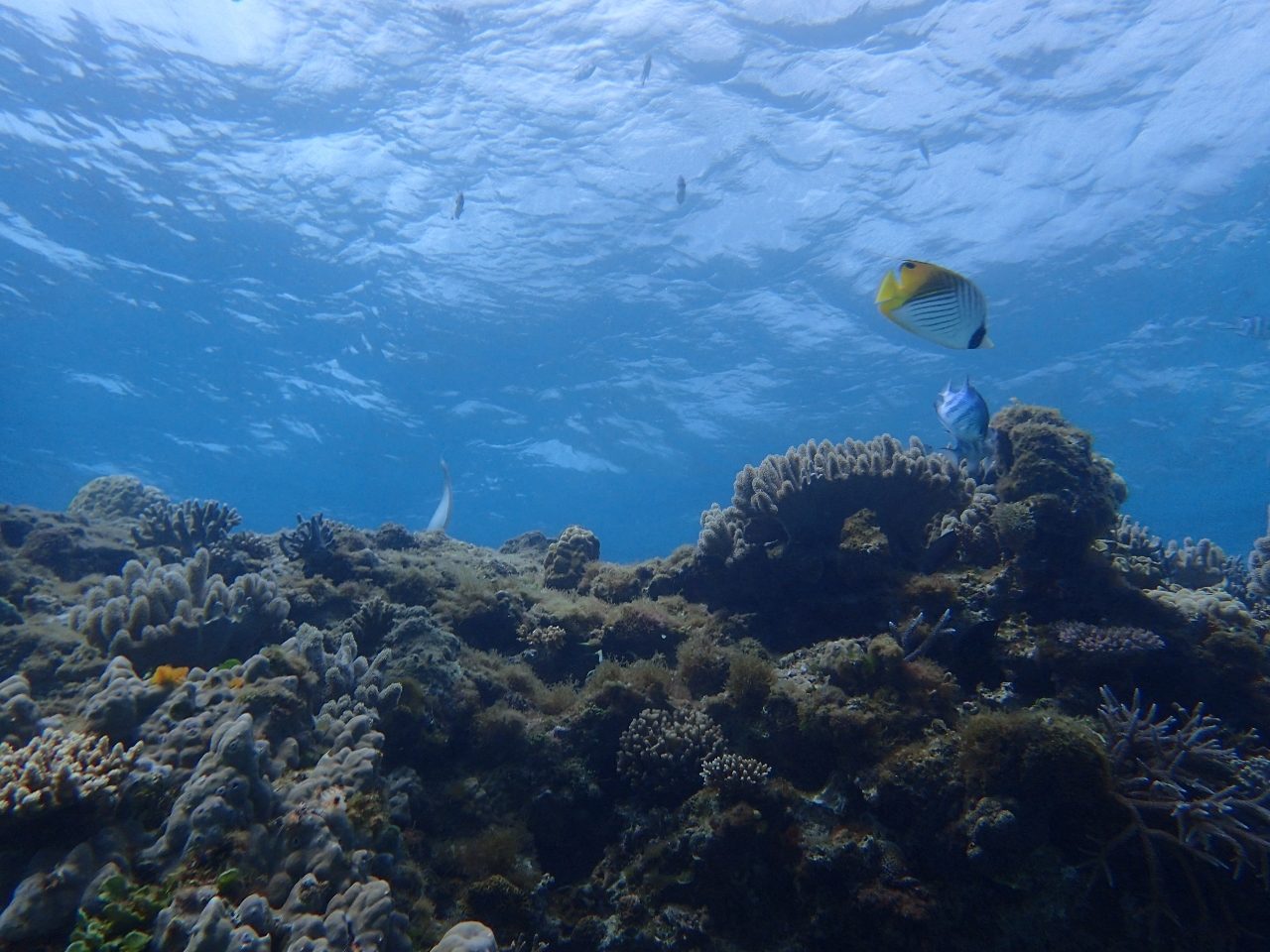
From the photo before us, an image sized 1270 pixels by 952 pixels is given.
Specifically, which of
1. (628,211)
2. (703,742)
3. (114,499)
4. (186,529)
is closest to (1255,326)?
(628,211)

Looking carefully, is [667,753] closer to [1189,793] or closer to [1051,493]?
[1189,793]

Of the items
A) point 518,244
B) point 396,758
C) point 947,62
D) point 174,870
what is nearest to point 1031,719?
point 396,758

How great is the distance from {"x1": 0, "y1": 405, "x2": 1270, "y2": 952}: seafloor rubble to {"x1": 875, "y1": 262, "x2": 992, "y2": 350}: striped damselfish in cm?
240

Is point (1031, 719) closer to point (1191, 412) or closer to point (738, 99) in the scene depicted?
point (738, 99)

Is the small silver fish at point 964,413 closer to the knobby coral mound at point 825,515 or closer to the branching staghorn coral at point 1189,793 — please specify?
the knobby coral mound at point 825,515

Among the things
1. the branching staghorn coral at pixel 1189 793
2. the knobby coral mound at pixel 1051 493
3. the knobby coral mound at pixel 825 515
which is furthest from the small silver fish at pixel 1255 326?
the branching staghorn coral at pixel 1189 793

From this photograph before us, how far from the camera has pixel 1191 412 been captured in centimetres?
2961

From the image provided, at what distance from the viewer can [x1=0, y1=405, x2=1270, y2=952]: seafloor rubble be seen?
131 inches

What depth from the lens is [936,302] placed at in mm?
3988

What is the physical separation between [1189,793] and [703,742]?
10.2ft

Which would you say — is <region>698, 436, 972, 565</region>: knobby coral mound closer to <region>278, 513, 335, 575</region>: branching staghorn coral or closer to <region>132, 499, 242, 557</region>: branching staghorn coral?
<region>278, 513, 335, 575</region>: branching staghorn coral

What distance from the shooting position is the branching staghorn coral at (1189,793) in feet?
11.7

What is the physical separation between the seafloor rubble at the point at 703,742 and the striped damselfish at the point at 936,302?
240cm

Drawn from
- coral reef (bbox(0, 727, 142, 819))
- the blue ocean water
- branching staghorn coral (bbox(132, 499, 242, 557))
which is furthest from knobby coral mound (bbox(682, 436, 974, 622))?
the blue ocean water
